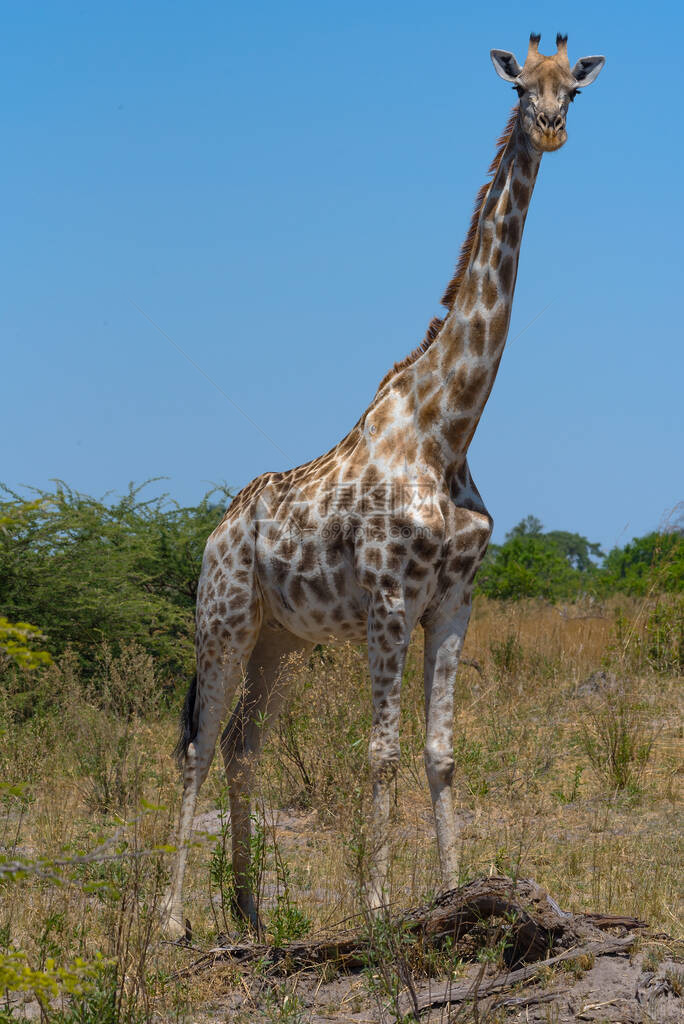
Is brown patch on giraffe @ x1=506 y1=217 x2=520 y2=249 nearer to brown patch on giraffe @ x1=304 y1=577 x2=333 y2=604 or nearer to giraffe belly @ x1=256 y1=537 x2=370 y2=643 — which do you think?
giraffe belly @ x1=256 y1=537 x2=370 y2=643

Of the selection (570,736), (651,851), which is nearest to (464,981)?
(651,851)

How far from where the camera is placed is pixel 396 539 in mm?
5461

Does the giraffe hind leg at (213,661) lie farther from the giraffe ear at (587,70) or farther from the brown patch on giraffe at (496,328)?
the giraffe ear at (587,70)

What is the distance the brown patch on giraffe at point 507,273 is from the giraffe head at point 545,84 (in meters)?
0.57

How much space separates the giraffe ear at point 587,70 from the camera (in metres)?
5.75

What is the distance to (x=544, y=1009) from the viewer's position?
4.32 metres

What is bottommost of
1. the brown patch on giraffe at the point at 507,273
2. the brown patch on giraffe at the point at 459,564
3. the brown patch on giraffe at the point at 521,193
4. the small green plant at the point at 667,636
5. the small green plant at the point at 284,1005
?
the small green plant at the point at 284,1005

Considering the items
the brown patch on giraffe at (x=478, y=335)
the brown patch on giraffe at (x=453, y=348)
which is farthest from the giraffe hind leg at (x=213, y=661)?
the brown patch on giraffe at (x=478, y=335)

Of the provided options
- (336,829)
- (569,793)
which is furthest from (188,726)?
(569,793)

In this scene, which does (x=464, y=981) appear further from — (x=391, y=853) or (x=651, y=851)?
(x=651, y=851)

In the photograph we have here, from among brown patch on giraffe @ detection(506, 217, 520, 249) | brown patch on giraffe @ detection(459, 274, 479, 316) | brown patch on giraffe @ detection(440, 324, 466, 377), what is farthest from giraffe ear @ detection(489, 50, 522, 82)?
brown patch on giraffe @ detection(440, 324, 466, 377)

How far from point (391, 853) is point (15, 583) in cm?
826

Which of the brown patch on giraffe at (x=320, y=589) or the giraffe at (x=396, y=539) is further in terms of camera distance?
the brown patch on giraffe at (x=320, y=589)

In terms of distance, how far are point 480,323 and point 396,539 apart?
126cm
